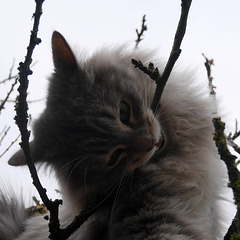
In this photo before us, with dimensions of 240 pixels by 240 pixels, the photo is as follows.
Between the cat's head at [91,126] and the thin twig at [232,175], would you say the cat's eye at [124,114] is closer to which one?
the cat's head at [91,126]

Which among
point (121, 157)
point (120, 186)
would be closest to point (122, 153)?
point (121, 157)

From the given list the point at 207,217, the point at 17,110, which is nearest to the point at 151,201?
the point at 207,217

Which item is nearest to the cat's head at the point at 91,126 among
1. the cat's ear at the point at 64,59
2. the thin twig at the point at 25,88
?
the cat's ear at the point at 64,59

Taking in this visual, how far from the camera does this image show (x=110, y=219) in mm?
2027

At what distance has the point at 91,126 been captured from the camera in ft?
6.59

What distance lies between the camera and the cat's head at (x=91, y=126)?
201 centimetres

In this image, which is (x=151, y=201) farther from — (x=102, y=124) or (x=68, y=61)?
(x=68, y=61)

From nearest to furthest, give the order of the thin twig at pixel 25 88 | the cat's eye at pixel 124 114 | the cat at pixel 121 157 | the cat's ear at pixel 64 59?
1. the thin twig at pixel 25 88
2. the cat at pixel 121 157
3. the cat's eye at pixel 124 114
4. the cat's ear at pixel 64 59

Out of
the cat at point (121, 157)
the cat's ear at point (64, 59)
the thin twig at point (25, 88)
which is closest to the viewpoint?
the thin twig at point (25, 88)

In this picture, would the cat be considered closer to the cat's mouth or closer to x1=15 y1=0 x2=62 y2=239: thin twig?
the cat's mouth

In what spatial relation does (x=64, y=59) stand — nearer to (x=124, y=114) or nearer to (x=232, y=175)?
(x=124, y=114)

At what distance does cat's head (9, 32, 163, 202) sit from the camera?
2008 mm

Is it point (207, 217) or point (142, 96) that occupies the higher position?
point (142, 96)

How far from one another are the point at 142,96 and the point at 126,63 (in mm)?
439
